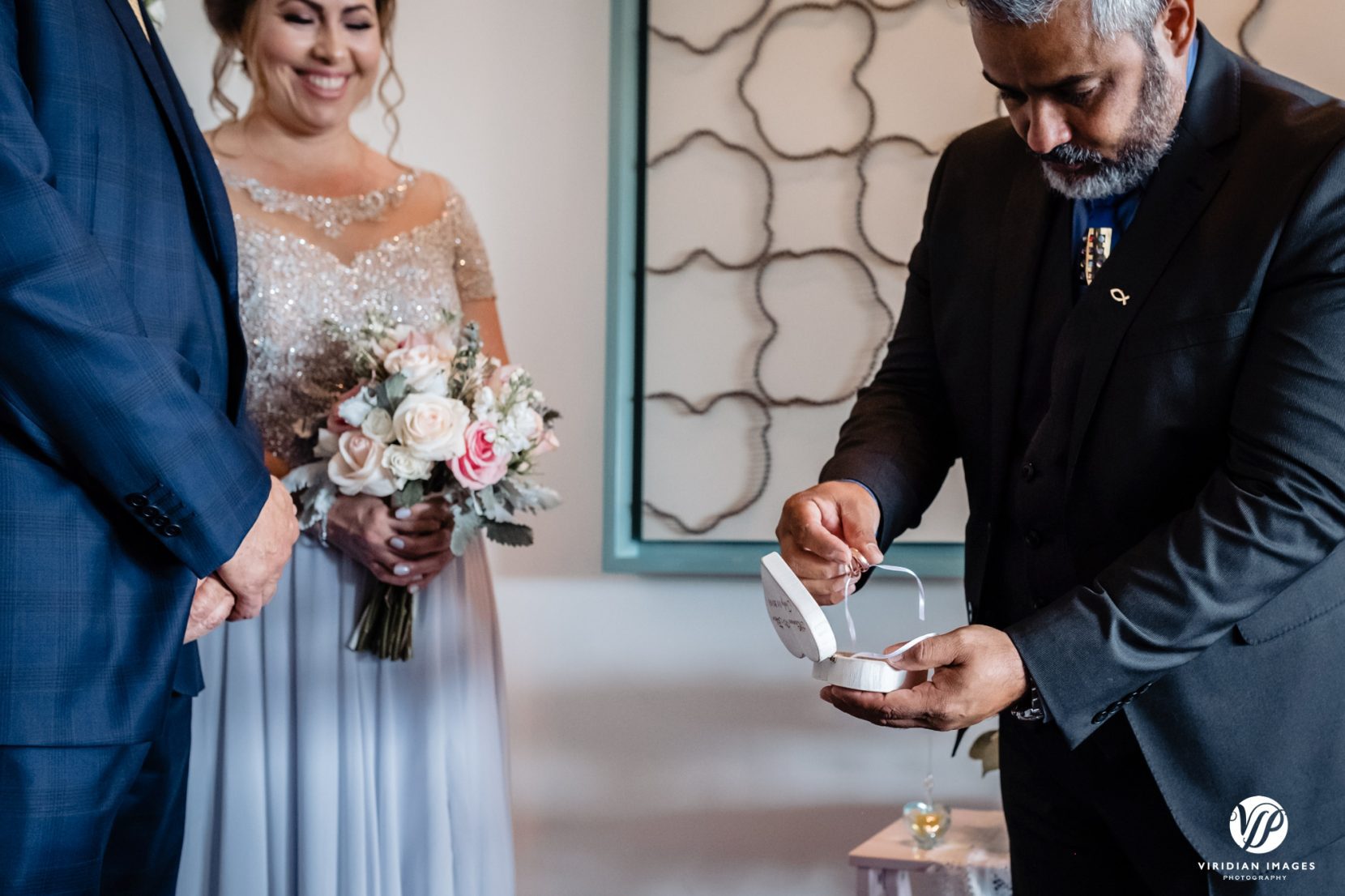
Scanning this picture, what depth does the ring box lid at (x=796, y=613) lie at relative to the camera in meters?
1.28

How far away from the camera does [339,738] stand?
2109 millimetres

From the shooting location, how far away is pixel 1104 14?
4.34 ft

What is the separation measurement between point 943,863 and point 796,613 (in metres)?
1.06

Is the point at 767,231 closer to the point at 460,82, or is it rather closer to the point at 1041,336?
the point at 460,82

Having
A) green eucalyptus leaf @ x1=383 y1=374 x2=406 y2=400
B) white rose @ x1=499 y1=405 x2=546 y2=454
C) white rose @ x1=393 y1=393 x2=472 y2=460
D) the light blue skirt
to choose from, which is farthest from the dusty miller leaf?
green eucalyptus leaf @ x1=383 y1=374 x2=406 y2=400

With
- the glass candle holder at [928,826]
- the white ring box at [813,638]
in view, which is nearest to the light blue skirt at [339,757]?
the glass candle holder at [928,826]

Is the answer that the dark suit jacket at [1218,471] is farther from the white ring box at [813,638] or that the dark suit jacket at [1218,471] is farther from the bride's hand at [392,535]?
the bride's hand at [392,535]

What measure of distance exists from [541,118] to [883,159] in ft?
2.77

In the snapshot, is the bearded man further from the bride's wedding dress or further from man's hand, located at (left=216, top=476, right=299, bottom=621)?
the bride's wedding dress

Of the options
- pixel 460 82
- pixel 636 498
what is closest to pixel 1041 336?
pixel 636 498

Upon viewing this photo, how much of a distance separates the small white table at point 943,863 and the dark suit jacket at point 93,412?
130 cm

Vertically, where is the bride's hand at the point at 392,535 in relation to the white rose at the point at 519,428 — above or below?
below

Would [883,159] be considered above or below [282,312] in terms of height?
above

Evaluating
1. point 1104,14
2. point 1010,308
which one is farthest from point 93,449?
point 1104,14
